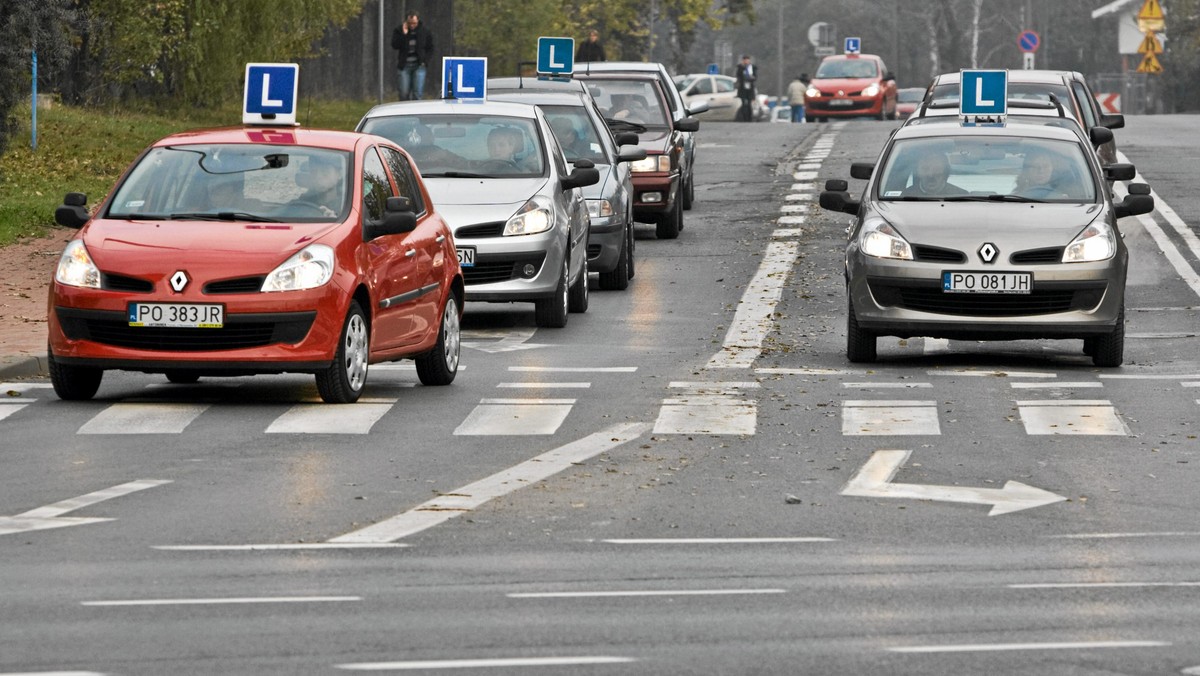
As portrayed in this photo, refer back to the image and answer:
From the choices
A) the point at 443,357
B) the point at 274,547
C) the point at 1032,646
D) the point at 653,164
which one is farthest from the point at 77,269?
the point at 653,164

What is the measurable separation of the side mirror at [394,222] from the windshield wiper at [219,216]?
1.76 ft

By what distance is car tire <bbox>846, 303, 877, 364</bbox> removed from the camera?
1617 centimetres

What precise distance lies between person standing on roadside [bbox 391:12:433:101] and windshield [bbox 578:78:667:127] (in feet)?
Answer: 59.5

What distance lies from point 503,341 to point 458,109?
2.49 metres

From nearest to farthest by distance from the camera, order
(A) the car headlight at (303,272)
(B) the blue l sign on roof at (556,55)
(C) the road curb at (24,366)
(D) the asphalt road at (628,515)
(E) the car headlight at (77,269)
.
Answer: (D) the asphalt road at (628,515), (A) the car headlight at (303,272), (E) the car headlight at (77,269), (C) the road curb at (24,366), (B) the blue l sign on roof at (556,55)

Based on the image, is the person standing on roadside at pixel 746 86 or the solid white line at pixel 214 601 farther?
the person standing on roadside at pixel 746 86

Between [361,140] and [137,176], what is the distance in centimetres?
133

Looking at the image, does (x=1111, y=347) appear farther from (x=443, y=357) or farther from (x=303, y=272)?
(x=303, y=272)

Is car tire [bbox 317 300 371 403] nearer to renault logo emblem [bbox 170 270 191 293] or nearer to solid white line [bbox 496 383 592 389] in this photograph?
renault logo emblem [bbox 170 270 191 293]

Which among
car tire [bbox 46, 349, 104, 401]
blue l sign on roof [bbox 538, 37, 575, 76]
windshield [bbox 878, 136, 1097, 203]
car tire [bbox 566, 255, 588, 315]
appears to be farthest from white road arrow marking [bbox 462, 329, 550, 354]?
blue l sign on roof [bbox 538, 37, 575, 76]

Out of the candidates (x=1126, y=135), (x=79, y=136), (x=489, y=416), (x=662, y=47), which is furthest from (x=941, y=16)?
(x=489, y=416)

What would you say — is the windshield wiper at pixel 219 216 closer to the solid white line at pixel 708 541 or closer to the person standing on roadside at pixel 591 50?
the solid white line at pixel 708 541

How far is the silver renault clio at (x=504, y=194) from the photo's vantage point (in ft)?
60.1

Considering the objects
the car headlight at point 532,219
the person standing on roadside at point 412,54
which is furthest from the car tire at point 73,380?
the person standing on roadside at point 412,54
